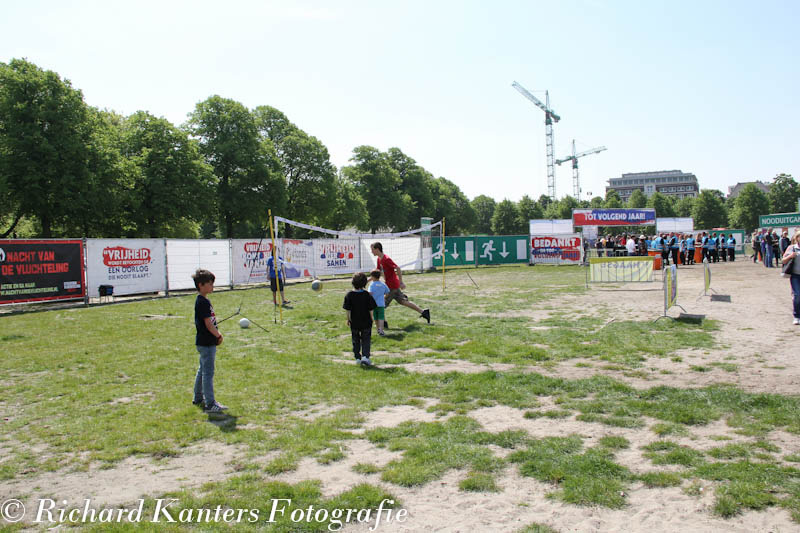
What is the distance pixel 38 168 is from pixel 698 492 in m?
30.6

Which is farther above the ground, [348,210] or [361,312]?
[348,210]

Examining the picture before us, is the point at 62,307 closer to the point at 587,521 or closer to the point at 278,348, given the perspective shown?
the point at 278,348

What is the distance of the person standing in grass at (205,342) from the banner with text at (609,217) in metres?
37.7

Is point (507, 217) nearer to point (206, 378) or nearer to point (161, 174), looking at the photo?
point (161, 174)

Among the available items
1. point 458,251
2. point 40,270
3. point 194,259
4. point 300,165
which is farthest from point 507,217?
point 40,270

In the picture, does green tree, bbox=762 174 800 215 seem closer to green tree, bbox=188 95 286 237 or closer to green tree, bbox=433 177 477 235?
green tree, bbox=433 177 477 235

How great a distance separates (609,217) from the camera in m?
41.6

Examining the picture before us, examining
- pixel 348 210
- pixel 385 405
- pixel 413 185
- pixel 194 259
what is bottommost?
pixel 385 405

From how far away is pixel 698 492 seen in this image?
13.4 ft

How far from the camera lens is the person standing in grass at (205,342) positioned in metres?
6.53

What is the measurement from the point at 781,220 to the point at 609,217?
11843mm

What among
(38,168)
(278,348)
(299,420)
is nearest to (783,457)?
(299,420)

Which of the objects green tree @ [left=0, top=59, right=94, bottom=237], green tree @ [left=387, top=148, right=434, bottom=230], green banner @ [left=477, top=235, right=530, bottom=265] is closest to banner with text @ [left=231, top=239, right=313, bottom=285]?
green tree @ [left=0, top=59, right=94, bottom=237]

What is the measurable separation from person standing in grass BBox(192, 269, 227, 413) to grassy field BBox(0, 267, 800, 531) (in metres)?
0.24
